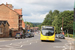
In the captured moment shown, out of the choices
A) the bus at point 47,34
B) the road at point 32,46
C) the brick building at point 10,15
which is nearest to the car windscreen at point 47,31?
the bus at point 47,34

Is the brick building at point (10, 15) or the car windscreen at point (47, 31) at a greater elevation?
the brick building at point (10, 15)

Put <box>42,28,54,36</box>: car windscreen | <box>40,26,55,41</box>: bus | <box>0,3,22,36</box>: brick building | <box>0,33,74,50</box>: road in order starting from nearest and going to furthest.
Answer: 1. <box>0,33,74,50</box>: road
2. <box>40,26,55,41</box>: bus
3. <box>42,28,54,36</box>: car windscreen
4. <box>0,3,22,36</box>: brick building

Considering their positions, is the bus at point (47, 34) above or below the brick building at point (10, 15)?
below

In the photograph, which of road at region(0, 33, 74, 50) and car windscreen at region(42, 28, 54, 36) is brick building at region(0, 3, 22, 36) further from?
road at region(0, 33, 74, 50)

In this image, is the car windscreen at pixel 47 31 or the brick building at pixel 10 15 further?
the brick building at pixel 10 15

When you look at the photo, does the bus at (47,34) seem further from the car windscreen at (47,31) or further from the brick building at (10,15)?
the brick building at (10,15)

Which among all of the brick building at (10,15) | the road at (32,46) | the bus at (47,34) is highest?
the brick building at (10,15)

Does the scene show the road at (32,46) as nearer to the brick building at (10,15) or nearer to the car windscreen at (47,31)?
the car windscreen at (47,31)

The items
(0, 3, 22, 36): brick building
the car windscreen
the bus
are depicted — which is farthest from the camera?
(0, 3, 22, 36): brick building

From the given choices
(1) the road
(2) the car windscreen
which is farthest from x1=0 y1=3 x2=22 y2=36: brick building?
(1) the road

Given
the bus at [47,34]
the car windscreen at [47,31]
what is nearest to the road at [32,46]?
the bus at [47,34]

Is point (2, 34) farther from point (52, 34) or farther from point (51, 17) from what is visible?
point (51, 17)

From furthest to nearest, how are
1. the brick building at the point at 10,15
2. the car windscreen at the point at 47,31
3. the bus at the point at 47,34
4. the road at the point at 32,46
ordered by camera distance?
the brick building at the point at 10,15 → the car windscreen at the point at 47,31 → the bus at the point at 47,34 → the road at the point at 32,46

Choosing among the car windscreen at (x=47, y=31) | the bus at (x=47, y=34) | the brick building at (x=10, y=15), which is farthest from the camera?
the brick building at (x=10, y=15)
